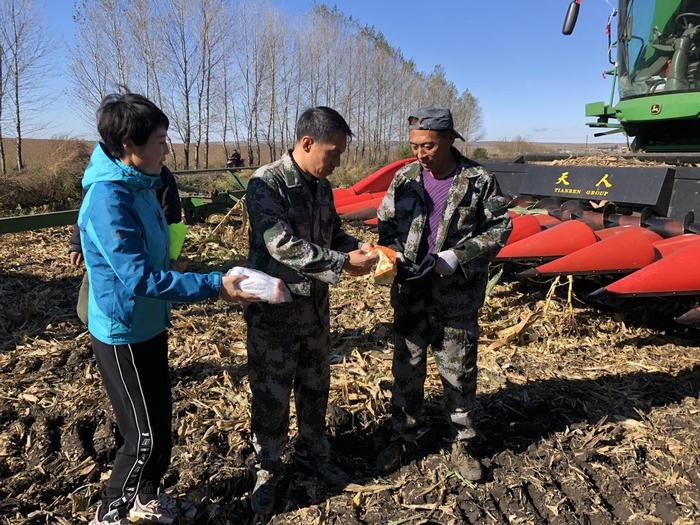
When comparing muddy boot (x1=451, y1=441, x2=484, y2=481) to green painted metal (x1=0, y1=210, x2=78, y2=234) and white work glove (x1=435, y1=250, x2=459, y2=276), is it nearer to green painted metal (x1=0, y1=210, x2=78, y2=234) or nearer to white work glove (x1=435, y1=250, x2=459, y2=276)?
white work glove (x1=435, y1=250, x2=459, y2=276)

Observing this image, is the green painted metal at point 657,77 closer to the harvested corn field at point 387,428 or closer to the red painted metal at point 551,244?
the red painted metal at point 551,244

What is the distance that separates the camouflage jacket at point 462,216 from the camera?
8.86 feet

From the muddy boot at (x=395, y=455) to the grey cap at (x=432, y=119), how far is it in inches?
69.7

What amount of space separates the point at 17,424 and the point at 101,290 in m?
1.83

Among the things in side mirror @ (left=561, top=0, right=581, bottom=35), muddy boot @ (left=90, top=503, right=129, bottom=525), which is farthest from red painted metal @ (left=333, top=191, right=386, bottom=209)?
muddy boot @ (left=90, top=503, right=129, bottom=525)

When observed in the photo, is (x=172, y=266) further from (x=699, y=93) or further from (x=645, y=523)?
(x=699, y=93)

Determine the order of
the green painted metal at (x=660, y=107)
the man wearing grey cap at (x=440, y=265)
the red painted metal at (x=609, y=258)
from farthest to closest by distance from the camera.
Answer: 1. the green painted metal at (x=660, y=107)
2. the red painted metal at (x=609, y=258)
3. the man wearing grey cap at (x=440, y=265)

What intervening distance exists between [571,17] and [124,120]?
6012 millimetres

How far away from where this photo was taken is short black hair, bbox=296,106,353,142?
2.28m

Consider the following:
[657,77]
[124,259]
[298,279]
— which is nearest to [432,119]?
[298,279]

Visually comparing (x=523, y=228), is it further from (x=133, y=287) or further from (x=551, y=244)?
(x=133, y=287)

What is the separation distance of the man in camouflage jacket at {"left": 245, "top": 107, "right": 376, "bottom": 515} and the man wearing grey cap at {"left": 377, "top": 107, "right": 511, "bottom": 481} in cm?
34

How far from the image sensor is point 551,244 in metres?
4.61

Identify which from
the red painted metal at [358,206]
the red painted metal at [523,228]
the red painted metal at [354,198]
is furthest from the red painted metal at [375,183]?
the red painted metal at [523,228]
